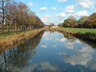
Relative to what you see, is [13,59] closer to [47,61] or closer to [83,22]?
[47,61]

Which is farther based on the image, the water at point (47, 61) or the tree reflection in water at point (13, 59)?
the tree reflection in water at point (13, 59)

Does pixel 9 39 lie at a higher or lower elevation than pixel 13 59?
higher

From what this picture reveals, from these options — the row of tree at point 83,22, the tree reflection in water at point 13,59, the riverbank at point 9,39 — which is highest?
the row of tree at point 83,22

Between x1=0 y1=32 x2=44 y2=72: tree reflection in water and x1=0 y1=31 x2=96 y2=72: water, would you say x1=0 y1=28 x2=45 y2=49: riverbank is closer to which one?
x1=0 y1=31 x2=96 y2=72: water

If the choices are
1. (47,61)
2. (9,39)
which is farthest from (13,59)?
(9,39)

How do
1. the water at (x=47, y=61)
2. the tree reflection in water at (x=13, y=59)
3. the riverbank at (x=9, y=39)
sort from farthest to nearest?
the riverbank at (x=9, y=39) → the tree reflection in water at (x=13, y=59) → the water at (x=47, y=61)

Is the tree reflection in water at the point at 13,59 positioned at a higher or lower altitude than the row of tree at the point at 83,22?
lower

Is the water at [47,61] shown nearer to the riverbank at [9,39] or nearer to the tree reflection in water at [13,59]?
the tree reflection in water at [13,59]

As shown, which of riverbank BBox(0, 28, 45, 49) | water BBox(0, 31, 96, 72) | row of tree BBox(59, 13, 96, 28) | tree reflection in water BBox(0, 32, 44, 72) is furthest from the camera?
row of tree BBox(59, 13, 96, 28)

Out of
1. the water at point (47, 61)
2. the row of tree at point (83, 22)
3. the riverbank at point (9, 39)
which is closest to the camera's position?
the water at point (47, 61)

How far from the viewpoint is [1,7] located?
20438mm

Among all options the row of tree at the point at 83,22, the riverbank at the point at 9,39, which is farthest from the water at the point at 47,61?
the row of tree at the point at 83,22

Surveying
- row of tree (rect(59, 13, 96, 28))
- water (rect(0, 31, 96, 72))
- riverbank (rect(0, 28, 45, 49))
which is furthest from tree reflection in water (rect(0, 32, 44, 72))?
row of tree (rect(59, 13, 96, 28))

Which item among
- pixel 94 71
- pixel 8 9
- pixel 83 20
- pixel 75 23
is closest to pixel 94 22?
pixel 83 20
